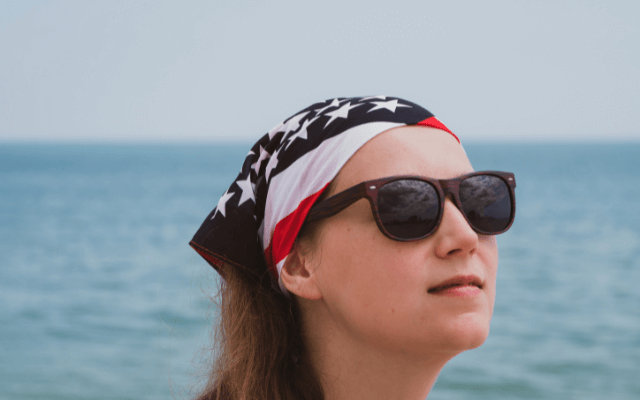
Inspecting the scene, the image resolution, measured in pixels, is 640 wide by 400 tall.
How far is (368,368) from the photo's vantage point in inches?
78.3

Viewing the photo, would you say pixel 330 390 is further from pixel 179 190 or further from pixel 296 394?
pixel 179 190

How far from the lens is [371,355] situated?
1967 mm

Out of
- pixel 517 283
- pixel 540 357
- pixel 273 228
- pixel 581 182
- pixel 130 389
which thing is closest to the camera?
pixel 273 228

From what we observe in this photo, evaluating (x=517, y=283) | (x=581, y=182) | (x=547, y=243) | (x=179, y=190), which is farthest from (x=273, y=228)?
(x=581, y=182)

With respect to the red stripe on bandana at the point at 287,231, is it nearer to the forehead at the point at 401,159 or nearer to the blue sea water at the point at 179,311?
the forehead at the point at 401,159

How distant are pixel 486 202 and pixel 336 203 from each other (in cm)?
47

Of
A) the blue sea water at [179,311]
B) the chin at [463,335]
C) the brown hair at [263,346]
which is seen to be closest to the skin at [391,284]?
the chin at [463,335]

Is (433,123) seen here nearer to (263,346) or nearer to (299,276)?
(299,276)

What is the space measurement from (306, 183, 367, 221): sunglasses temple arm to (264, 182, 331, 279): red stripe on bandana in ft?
0.08

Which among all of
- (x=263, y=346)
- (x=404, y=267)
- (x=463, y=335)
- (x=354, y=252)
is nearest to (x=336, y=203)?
(x=354, y=252)

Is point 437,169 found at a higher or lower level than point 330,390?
higher

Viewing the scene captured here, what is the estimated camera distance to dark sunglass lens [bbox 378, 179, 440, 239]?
5.90 ft

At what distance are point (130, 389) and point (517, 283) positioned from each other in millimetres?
12938

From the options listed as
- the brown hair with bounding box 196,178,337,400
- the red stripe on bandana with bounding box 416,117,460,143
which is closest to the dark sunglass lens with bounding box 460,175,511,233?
the red stripe on bandana with bounding box 416,117,460,143
